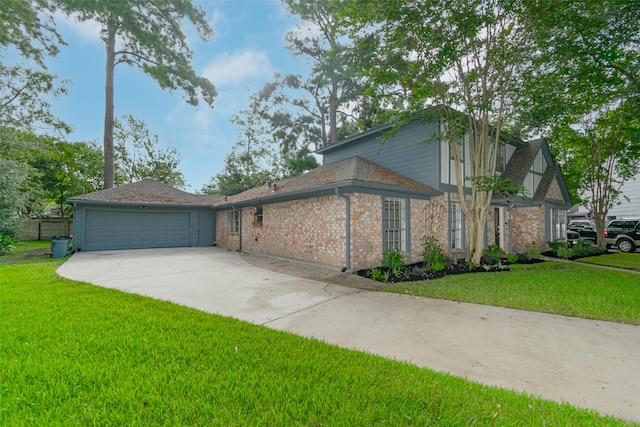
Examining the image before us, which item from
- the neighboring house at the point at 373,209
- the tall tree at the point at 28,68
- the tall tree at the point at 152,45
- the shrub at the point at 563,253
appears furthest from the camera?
the tall tree at the point at 152,45

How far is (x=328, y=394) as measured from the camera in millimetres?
2184

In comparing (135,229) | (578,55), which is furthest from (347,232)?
(135,229)

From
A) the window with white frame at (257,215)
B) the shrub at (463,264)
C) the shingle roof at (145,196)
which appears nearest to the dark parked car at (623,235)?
the shrub at (463,264)

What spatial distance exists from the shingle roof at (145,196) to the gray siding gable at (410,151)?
9.80 meters

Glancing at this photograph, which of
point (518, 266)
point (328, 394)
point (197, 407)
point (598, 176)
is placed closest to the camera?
point (197, 407)

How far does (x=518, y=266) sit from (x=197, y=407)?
1040 cm

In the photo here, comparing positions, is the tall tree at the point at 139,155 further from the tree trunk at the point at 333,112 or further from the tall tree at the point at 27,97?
the tree trunk at the point at 333,112

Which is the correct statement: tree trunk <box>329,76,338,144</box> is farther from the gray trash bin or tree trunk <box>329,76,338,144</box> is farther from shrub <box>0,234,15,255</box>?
shrub <box>0,234,15,255</box>

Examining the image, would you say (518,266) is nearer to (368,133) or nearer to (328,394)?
(368,133)

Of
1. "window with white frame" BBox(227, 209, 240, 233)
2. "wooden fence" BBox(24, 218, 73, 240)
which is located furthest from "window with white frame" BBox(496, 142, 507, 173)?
"wooden fence" BBox(24, 218, 73, 240)

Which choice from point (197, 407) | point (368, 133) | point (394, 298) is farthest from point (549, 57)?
point (197, 407)

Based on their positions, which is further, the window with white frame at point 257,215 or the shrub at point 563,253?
the window with white frame at point 257,215

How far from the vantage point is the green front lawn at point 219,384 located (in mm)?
1947

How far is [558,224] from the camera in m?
13.5
